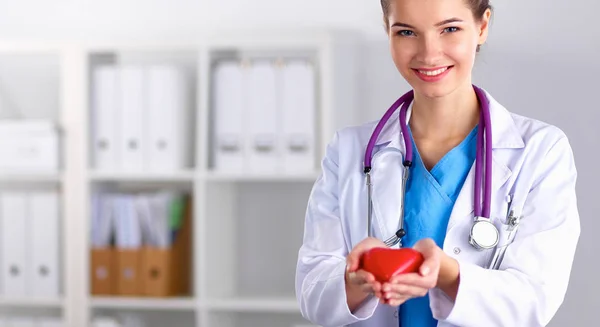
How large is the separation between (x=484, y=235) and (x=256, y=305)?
1.83m

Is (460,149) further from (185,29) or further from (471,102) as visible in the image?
(185,29)

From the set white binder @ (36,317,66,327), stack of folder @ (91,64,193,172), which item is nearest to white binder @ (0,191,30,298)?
white binder @ (36,317,66,327)

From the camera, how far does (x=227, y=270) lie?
3.33 meters

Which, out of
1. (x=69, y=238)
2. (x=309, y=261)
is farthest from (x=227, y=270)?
(x=309, y=261)

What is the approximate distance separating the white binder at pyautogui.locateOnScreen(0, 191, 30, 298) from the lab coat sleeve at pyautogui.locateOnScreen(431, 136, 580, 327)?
2.25 m

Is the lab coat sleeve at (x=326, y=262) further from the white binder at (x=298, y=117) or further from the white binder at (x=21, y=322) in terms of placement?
the white binder at (x=21, y=322)

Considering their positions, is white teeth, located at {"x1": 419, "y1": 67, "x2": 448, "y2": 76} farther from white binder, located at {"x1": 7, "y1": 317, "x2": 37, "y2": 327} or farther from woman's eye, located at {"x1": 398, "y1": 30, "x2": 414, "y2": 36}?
white binder, located at {"x1": 7, "y1": 317, "x2": 37, "y2": 327}

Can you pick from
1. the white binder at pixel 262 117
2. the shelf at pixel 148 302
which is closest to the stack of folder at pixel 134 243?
the shelf at pixel 148 302

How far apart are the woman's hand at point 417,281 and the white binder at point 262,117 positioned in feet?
6.18

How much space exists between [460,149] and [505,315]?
1.01 feet

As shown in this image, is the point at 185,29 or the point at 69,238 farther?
the point at 185,29

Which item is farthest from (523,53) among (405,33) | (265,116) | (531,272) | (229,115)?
(531,272)

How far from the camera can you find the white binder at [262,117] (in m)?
3.10

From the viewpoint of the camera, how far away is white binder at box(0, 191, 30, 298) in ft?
10.7
